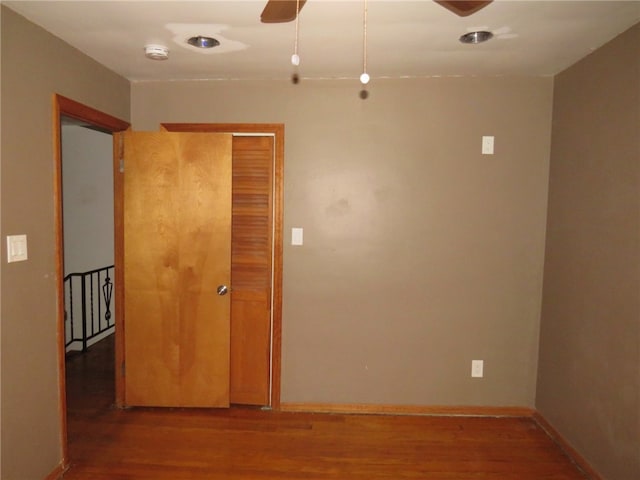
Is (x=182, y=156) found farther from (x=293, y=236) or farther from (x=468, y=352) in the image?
(x=468, y=352)

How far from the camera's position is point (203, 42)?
2248mm

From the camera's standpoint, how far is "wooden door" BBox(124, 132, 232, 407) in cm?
286

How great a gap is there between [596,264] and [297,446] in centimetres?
210

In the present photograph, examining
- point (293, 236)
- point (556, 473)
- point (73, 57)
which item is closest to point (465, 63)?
point (293, 236)

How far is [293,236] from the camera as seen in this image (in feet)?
9.69

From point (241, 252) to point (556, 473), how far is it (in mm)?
2417

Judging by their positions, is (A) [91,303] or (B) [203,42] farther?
(A) [91,303]

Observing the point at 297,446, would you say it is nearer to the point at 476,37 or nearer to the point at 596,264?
the point at 596,264

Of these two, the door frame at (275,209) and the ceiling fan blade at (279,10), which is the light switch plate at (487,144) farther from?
the ceiling fan blade at (279,10)

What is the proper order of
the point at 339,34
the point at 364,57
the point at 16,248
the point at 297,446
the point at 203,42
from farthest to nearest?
1. the point at 297,446
2. the point at 364,57
3. the point at 203,42
4. the point at 339,34
5. the point at 16,248

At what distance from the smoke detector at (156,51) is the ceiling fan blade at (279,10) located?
100cm

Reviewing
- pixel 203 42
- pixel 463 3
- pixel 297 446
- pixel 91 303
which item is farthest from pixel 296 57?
pixel 91 303

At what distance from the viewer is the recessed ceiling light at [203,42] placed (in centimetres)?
221

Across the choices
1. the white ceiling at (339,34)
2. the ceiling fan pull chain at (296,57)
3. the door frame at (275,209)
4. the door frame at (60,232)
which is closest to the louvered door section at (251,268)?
the door frame at (275,209)
